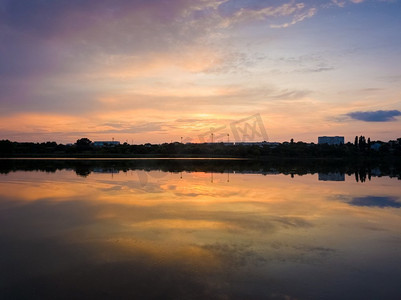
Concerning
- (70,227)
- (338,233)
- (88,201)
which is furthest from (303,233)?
(88,201)

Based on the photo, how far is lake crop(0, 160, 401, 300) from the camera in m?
5.75

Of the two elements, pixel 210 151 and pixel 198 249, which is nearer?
pixel 198 249

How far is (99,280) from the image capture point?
19.7ft

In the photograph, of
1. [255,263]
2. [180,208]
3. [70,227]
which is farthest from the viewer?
[180,208]

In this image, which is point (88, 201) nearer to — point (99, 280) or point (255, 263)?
point (99, 280)

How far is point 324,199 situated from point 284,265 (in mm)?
9382

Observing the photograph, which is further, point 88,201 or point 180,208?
point 88,201

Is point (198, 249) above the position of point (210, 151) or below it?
below

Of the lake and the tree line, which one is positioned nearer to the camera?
the lake

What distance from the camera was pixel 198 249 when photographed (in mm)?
7746

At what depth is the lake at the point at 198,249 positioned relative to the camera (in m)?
5.75

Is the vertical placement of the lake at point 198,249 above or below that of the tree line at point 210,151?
below

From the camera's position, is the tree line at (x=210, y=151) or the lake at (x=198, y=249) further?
the tree line at (x=210, y=151)

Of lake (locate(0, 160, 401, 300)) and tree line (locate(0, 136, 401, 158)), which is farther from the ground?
tree line (locate(0, 136, 401, 158))
